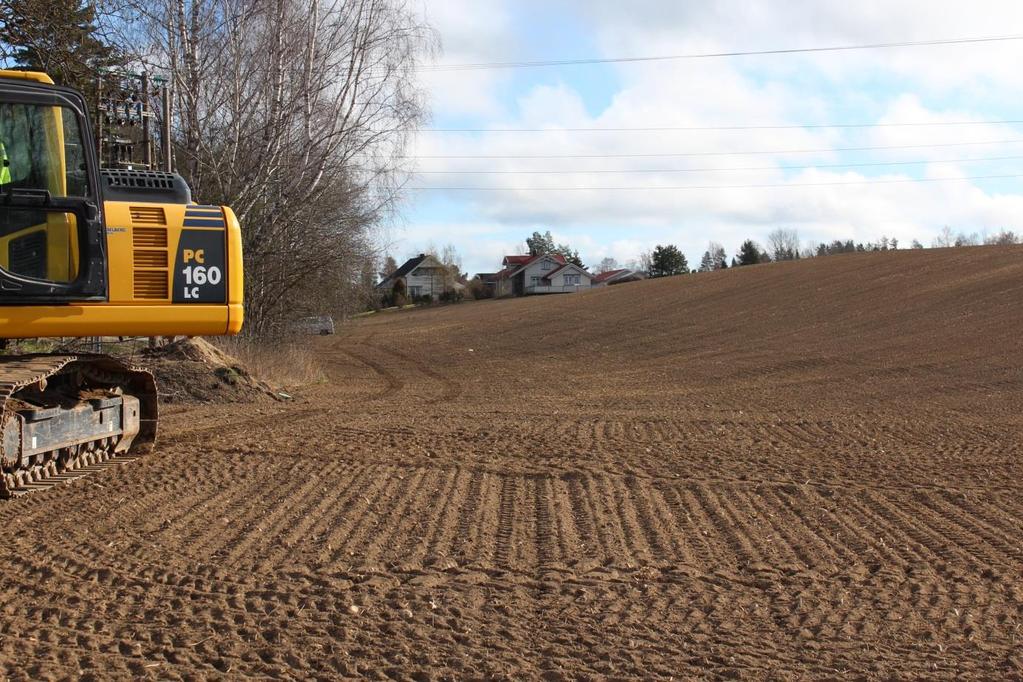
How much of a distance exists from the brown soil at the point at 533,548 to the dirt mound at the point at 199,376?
1.33 meters

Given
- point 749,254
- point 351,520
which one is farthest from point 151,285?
point 749,254

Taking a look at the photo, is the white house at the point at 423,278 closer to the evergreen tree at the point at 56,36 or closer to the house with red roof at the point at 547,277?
the house with red roof at the point at 547,277

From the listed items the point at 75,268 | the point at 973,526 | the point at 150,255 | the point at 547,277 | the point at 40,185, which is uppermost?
the point at 547,277

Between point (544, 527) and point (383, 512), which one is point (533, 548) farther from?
point (383, 512)

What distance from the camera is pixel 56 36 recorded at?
13.2 m

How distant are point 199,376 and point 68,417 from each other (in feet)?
26.3

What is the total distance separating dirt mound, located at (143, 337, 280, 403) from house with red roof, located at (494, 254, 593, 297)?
78.6 meters

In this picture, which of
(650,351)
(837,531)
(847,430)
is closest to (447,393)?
(847,430)

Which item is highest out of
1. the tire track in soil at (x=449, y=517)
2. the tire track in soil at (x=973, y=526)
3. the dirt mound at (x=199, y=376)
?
the dirt mound at (x=199, y=376)

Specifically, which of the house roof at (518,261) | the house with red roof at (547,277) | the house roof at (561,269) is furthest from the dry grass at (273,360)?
the house roof at (518,261)

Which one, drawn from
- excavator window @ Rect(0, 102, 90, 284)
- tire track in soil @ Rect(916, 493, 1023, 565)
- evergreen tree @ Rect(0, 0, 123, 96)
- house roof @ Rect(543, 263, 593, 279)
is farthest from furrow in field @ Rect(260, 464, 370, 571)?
house roof @ Rect(543, 263, 593, 279)

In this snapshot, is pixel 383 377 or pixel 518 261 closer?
pixel 383 377

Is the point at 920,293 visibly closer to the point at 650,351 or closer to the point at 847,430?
the point at 650,351

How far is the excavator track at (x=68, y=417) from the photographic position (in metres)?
8.80
